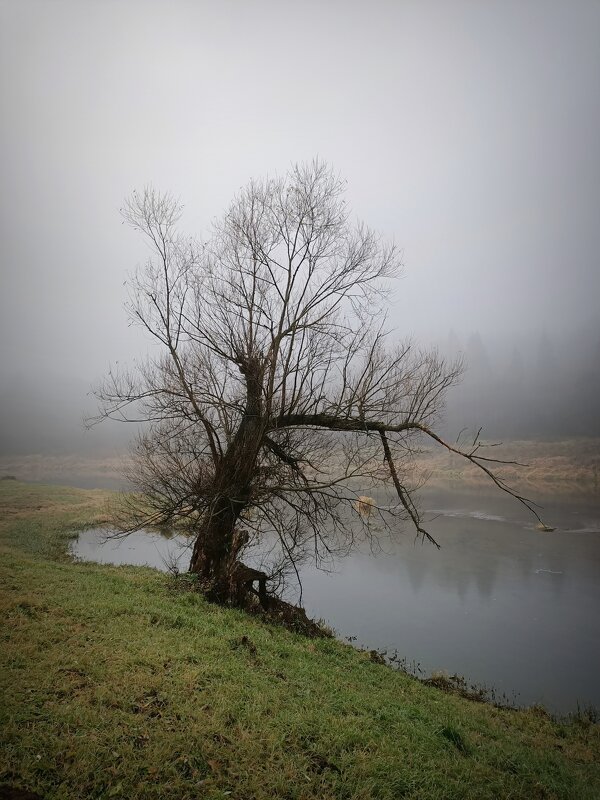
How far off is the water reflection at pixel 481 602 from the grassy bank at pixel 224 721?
236cm

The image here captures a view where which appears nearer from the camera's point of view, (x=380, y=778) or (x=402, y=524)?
(x=380, y=778)

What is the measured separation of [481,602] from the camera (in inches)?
550

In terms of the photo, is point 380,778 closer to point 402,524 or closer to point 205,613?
point 205,613

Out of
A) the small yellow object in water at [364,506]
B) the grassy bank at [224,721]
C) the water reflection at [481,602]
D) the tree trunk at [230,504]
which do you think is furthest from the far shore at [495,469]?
the grassy bank at [224,721]

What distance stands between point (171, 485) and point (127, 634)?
14.8 ft

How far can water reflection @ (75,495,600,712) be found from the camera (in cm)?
987

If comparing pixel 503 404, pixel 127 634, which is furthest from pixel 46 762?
pixel 503 404

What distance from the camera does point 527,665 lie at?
10078 mm

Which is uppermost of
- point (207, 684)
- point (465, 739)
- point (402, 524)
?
point (207, 684)

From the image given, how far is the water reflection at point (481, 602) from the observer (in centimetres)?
987

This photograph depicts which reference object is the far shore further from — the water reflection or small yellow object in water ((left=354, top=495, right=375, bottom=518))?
small yellow object in water ((left=354, top=495, right=375, bottom=518))

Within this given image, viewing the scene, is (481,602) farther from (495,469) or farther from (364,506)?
(495,469)

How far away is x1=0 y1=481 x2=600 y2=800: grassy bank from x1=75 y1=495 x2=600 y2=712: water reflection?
7.74 ft

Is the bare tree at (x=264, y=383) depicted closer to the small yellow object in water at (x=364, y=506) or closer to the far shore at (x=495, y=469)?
the small yellow object in water at (x=364, y=506)
